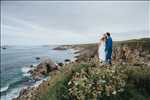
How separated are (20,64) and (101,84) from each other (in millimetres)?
29946

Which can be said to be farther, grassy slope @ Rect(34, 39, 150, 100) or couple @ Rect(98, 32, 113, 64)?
couple @ Rect(98, 32, 113, 64)

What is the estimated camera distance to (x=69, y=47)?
40.9 meters

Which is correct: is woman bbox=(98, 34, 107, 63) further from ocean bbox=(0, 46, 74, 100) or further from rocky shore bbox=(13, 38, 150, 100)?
ocean bbox=(0, 46, 74, 100)

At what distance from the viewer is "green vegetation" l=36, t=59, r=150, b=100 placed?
32.6 ft

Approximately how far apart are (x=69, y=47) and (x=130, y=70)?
29.9 metres

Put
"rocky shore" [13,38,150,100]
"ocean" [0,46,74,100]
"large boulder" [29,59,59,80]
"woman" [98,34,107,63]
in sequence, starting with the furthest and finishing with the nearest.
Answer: "large boulder" [29,59,59,80] < "ocean" [0,46,74,100] < "woman" [98,34,107,63] < "rocky shore" [13,38,150,100]

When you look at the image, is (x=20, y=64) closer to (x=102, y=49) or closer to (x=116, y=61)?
(x=102, y=49)

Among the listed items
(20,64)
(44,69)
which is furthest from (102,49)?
(20,64)

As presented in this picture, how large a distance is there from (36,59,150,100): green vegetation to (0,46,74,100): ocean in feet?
32.3

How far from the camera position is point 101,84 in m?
10.1

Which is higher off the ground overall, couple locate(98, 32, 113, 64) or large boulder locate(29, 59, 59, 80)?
couple locate(98, 32, 113, 64)

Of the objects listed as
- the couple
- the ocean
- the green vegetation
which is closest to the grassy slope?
the green vegetation

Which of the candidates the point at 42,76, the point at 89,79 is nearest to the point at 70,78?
the point at 89,79

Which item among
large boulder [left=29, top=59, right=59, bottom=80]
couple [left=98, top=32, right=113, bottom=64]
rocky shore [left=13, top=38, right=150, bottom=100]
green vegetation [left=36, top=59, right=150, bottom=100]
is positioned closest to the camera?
green vegetation [left=36, top=59, right=150, bottom=100]
